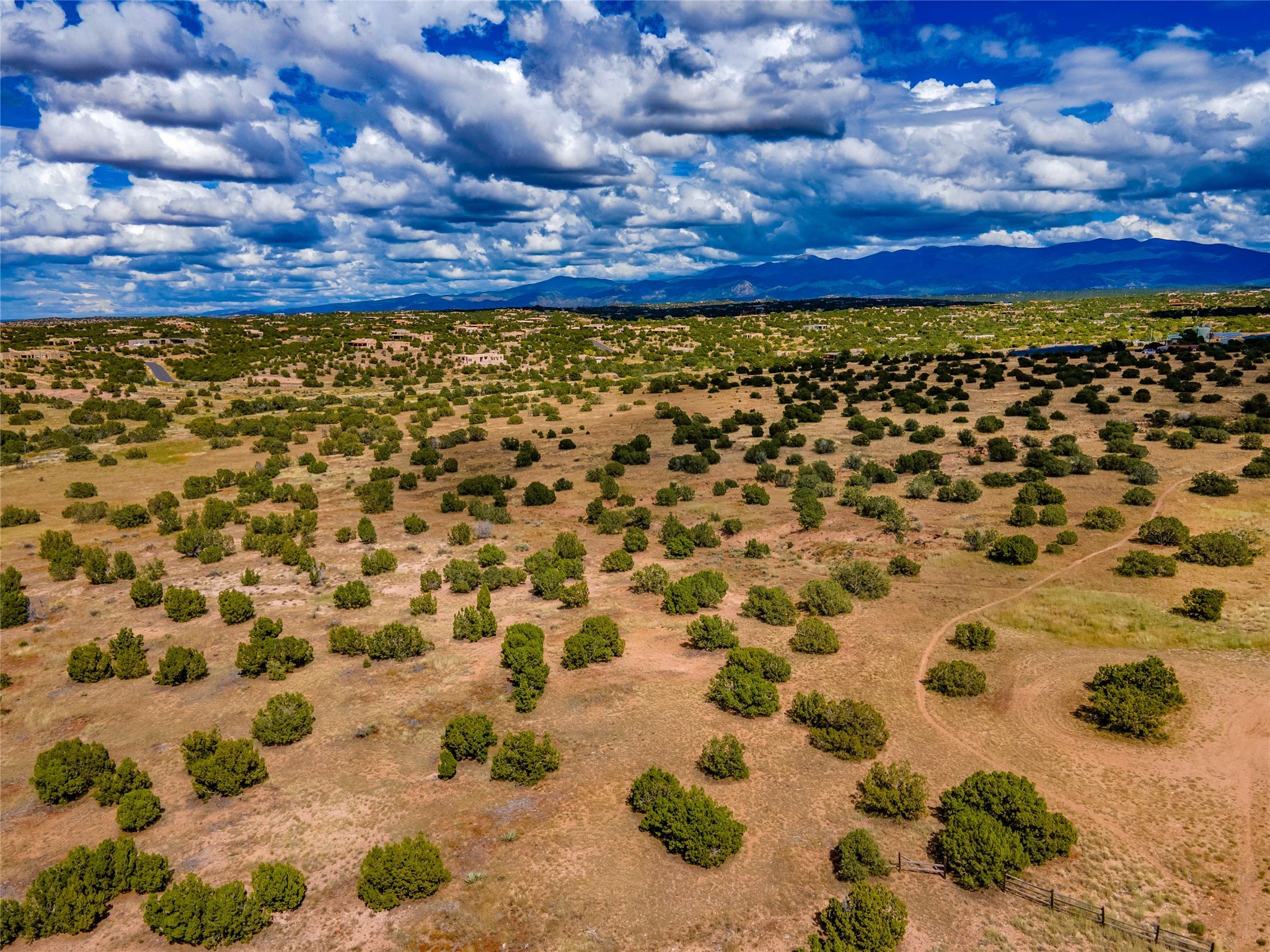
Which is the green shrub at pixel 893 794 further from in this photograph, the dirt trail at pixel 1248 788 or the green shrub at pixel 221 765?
the green shrub at pixel 221 765

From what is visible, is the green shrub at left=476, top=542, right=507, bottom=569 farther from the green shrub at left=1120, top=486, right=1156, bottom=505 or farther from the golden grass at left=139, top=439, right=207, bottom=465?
the golden grass at left=139, top=439, right=207, bottom=465

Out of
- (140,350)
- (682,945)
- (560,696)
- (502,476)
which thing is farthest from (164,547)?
(140,350)

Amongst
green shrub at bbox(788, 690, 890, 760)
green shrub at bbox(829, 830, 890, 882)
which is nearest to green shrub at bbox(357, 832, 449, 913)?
green shrub at bbox(829, 830, 890, 882)

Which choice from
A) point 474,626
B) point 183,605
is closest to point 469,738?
point 474,626

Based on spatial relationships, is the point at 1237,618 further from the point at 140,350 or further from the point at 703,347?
the point at 140,350

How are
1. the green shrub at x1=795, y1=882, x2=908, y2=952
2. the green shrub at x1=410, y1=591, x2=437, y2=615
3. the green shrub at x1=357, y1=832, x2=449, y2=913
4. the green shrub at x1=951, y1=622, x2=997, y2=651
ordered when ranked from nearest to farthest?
the green shrub at x1=795, y1=882, x2=908, y2=952 < the green shrub at x1=357, y1=832, x2=449, y2=913 < the green shrub at x1=951, y1=622, x2=997, y2=651 < the green shrub at x1=410, y1=591, x2=437, y2=615

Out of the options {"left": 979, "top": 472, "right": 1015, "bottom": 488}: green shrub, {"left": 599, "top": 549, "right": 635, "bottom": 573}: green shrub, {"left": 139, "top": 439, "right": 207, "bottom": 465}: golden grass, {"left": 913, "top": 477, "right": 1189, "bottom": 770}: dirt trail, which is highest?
{"left": 139, "top": 439, "right": 207, "bottom": 465}: golden grass
